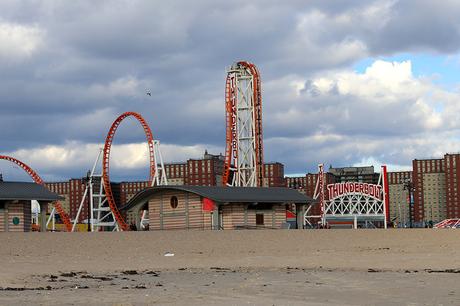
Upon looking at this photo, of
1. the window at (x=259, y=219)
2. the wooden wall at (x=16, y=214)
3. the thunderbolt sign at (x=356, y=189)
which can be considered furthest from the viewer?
the thunderbolt sign at (x=356, y=189)

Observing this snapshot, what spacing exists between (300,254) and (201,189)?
2123 centimetres

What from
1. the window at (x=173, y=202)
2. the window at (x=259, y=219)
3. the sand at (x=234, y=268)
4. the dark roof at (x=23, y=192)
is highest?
the dark roof at (x=23, y=192)

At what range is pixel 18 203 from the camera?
57562mm

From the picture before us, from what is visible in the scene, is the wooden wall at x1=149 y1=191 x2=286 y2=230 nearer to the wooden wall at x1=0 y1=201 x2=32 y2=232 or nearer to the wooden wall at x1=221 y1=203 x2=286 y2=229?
the wooden wall at x1=221 y1=203 x2=286 y2=229

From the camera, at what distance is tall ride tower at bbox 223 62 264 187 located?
85.2 metres

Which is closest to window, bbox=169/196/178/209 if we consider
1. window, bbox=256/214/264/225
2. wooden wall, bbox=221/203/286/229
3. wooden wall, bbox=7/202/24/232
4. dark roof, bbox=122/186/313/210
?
dark roof, bbox=122/186/313/210

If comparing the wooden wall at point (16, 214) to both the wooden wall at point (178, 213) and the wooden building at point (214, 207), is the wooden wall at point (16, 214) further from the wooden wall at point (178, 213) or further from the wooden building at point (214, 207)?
the wooden wall at point (178, 213)

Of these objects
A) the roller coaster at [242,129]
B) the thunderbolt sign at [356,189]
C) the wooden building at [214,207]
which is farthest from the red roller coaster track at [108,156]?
the thunderbolt sign at [356,189]

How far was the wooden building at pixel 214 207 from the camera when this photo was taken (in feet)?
201

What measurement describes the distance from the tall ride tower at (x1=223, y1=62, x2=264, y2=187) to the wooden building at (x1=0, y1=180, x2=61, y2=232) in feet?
91.8

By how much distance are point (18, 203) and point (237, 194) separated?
16714 mm

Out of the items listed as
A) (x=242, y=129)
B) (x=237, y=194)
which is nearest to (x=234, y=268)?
(x=237, y=194)

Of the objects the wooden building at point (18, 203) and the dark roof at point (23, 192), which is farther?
the dark roof at point (23, 192)

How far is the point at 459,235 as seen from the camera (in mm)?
50781
